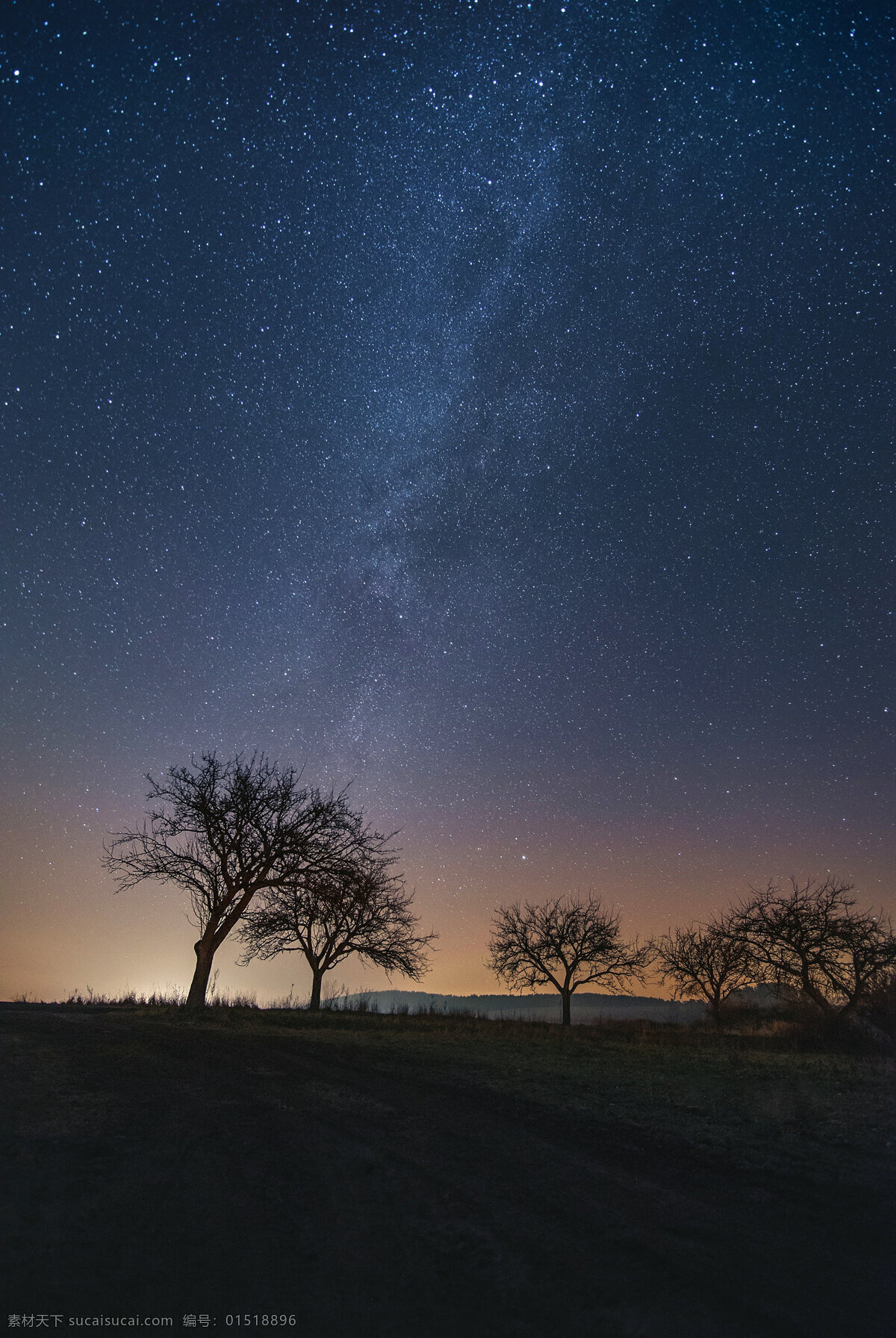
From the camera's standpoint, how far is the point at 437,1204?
4.21 meters

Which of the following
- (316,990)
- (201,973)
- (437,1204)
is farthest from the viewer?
(316,990)

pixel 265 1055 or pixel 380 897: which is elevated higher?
pixel 380 897

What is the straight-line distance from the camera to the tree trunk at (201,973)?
19.8 meters

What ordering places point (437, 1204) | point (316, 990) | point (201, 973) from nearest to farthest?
1. point (437, 1204)
2. point (201, 973)
3. point (316, 990)

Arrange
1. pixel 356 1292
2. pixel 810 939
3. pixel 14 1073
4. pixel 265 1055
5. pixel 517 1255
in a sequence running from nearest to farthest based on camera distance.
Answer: pixel 356 1292 < pixel 517 1255 < pixel 14 1073 < pixel 265 1055 < pixel 810 939

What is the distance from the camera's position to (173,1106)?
6180 millimetres

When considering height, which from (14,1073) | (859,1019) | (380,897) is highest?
(380,897)

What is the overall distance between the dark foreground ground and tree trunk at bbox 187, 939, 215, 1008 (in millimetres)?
12287

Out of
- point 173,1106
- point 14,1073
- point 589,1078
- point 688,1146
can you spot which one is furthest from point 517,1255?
point 589,1078

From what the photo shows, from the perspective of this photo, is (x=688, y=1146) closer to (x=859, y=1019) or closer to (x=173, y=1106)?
(x=173, y=1106)

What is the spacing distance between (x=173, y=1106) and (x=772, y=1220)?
5.01 meters

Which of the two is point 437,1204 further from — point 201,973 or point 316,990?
point 316,990

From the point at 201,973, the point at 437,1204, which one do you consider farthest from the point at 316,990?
the point at 437,1204

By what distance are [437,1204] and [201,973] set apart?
18609 millimetres
